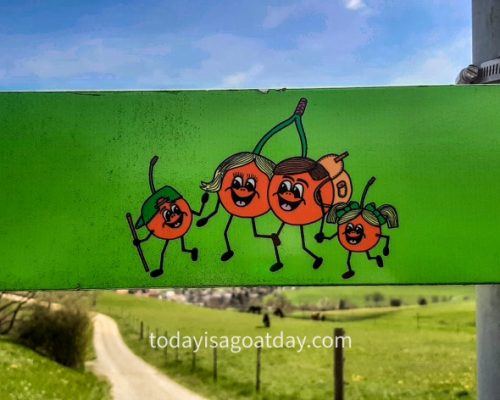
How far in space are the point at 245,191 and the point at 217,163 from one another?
0.14m

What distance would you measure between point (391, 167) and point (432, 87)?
321 mm

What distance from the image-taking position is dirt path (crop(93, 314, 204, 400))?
9.80 ft

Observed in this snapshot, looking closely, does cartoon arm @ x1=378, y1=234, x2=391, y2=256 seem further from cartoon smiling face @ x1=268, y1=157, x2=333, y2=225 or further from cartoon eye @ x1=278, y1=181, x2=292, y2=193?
cartoon eye @ x1=278, y1=181, x2=292, y2=193

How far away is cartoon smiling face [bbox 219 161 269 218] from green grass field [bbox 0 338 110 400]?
171 cm

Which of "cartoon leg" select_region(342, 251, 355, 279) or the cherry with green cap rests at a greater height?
the cherry with green cap

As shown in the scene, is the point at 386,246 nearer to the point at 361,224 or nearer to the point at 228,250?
the point at 361,224

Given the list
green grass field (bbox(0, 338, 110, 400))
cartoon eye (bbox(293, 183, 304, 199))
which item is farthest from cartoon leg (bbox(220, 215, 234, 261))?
green grass field (bbox(0, 338, 110, 400))

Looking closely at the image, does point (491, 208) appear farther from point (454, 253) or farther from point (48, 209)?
point (48, 209)

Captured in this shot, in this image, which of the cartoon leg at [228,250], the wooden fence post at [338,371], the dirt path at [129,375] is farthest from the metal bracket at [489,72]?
the dirt path at [129,375]

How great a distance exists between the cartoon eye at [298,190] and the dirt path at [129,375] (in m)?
1.65

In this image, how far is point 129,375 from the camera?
A: 10.2 feet

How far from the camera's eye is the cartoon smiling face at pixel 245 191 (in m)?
1.85

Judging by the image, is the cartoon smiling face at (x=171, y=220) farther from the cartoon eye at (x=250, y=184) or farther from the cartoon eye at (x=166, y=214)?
the cartoon eye at (x=250, y=184)

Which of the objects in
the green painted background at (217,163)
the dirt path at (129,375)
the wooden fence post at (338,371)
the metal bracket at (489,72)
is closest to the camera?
the green painted background at (217,163)
